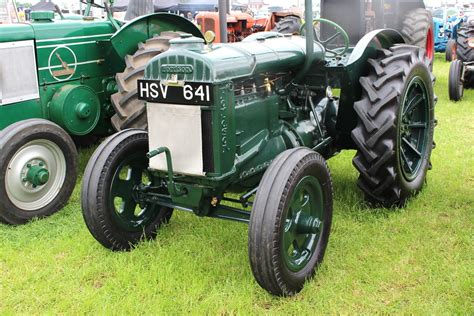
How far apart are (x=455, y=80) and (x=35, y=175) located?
666cm

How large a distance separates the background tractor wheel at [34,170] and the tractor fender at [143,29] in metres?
1.28

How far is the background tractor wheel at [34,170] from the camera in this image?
388cm

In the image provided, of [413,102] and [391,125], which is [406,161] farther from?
[391,125]

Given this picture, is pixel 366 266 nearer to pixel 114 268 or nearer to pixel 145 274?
pixel 145 274

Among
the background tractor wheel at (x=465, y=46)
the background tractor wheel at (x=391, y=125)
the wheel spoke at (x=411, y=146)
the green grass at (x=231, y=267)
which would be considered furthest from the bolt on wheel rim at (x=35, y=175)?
the background tractor wheel at (x=465, y=46)

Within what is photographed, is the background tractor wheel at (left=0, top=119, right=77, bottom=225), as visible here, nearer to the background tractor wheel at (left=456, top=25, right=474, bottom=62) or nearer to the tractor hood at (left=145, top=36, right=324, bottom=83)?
the tractor hood at (left=145, top=36, right=324, bottom=83)

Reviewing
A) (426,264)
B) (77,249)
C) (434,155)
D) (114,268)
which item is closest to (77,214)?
(77,249)

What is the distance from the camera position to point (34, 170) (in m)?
4.04

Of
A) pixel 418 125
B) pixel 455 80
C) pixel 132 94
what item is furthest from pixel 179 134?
pixel 455 80

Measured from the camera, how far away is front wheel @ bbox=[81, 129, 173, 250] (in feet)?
10.6

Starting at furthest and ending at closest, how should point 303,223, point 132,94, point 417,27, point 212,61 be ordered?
point 417,27
point 132,94
point 303,223
point 212,61

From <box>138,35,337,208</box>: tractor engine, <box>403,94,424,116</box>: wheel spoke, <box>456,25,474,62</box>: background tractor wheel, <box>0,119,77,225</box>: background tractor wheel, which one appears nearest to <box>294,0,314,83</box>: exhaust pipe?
<box>138,35,337,208</box>: tractor engine

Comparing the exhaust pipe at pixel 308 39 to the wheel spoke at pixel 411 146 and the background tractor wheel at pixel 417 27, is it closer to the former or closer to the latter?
the wheel spoke at pixel 411 146

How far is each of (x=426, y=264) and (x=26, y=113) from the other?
11.5ft
